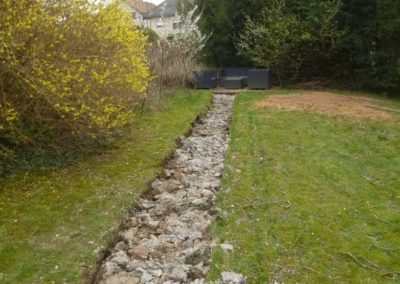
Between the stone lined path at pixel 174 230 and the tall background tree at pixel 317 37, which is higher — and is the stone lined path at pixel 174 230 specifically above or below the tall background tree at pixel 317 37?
below

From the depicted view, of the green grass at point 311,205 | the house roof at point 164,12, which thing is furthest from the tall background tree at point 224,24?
the green grass at point 311,205

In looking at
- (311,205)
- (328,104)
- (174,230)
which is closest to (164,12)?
(328,104)

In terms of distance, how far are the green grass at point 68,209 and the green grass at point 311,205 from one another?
142cm

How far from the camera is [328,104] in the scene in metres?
12.4

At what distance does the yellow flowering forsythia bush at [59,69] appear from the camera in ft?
17.3

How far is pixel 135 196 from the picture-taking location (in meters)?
5.66

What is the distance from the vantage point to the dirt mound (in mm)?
11039

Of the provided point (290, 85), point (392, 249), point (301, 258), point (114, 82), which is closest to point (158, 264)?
point (301, 258)

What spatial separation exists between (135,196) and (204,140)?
3597 millimetres

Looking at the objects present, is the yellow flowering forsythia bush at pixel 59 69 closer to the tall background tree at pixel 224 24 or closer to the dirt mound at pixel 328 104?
the dirt mound at pixel 328 104

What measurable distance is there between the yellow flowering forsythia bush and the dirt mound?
642cm

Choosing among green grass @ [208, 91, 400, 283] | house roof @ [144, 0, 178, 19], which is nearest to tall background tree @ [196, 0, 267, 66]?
house roof @ [144, 0, 178, 19]

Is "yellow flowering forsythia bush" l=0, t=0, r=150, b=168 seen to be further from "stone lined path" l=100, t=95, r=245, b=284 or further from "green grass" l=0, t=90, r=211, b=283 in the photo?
"stone lined path" l=100, t=95, r=245, b=284

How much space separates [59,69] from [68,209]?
205cm
